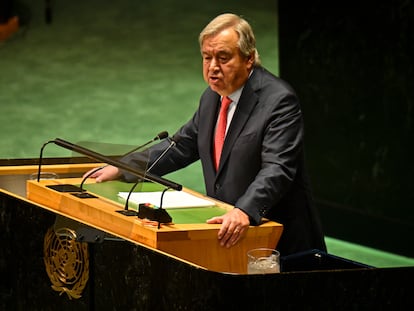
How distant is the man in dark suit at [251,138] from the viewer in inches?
187

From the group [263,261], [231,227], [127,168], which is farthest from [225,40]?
[263,261]

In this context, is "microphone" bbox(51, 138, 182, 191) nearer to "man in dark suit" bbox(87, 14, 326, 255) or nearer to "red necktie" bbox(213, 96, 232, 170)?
"man in dark suit" bbox(87, 14, 326, 255)

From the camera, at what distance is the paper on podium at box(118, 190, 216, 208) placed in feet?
15.1

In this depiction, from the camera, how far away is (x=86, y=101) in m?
10.5

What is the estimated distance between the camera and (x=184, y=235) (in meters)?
4.23

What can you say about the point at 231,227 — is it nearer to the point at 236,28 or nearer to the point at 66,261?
the point at 66,261

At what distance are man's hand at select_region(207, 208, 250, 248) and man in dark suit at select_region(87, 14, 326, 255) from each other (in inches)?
11.8

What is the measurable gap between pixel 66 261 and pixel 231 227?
2.41 ft

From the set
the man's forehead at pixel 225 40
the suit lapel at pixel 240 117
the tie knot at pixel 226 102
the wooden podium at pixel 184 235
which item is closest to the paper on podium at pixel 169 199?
the wooden podium at pixel 184 235

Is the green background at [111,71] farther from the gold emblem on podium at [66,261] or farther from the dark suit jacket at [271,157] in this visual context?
the gold emblem on podium at [66,261]

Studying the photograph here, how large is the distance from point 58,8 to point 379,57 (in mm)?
6479

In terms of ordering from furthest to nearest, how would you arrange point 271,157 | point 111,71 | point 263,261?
point 111,71 < point 271,157 < point 263,261

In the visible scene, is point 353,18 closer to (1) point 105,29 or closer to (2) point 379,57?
(2) point 379,57

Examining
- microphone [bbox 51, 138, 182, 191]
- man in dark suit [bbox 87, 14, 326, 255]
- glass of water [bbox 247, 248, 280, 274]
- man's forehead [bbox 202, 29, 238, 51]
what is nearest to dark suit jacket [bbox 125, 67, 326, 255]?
man in dark suit [bbox 87, 14, 326, 255]
